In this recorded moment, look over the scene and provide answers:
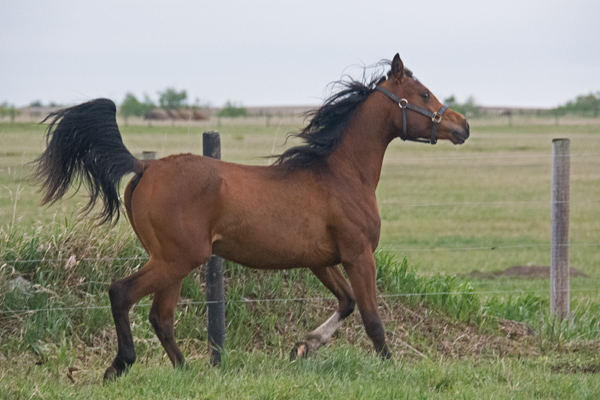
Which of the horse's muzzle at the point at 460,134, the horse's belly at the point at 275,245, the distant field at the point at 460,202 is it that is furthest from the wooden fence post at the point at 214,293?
the horse's muzzle at the point at 460,134

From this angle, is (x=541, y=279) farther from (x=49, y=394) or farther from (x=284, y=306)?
(x=49, y=394)

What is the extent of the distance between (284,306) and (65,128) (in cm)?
259

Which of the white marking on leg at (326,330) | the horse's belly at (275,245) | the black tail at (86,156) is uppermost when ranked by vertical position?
the black tail at (86,156)

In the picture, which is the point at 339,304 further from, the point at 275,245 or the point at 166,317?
the point at 166,317

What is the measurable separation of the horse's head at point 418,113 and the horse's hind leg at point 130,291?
79.1 inches

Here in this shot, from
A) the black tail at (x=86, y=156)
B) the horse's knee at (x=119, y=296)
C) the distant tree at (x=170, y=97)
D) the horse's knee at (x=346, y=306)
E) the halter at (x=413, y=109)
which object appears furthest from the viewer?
the distant tree at (x=170, y=97)

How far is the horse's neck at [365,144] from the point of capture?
518cm

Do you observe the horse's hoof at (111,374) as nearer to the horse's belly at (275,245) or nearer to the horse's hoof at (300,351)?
the horse's belly at (275,245)

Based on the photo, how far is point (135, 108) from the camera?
57.1 metres

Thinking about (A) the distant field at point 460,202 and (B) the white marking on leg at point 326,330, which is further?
(A) the distant field at point 460,202

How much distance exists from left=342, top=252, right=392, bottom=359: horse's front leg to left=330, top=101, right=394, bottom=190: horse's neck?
62cm

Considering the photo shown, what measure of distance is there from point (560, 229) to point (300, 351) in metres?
3.22

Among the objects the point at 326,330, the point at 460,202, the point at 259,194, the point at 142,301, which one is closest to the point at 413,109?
the point at 259,194

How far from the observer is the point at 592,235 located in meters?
13.8
